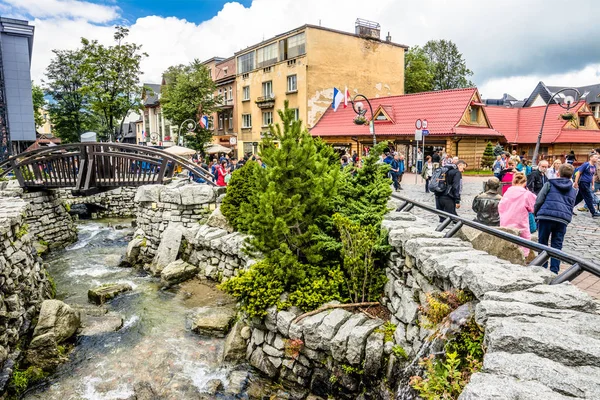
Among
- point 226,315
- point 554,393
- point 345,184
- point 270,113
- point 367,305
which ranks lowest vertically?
point 226,315

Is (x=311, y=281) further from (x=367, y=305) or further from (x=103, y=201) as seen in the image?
(x=103, y=201)

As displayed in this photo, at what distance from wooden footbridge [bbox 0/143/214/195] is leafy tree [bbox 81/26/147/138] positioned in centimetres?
1440

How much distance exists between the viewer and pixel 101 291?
412 inches

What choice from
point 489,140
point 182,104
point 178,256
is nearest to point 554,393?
point 178,256

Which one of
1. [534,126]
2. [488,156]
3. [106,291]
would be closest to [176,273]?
[106,291]

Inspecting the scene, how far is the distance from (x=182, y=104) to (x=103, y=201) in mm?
13691

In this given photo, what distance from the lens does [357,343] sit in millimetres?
5820

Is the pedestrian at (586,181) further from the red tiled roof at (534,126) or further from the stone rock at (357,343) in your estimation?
the red tiled roof at (534,126)

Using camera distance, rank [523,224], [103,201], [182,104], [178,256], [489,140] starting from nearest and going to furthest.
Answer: [523,224] → [178,256] → [103,201] → [489,140] → [182,104]

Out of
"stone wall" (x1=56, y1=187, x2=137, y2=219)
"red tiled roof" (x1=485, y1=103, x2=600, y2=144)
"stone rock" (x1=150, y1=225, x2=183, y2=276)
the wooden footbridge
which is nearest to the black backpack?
"stone rock" (x1=150, y1=225, x2=183, y2=276)

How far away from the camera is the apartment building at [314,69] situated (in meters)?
33.2

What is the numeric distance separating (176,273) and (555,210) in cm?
898

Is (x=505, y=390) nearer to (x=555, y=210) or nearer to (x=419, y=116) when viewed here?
(x=555, y=210)

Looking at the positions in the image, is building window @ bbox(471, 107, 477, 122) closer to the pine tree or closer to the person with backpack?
the pine tree
